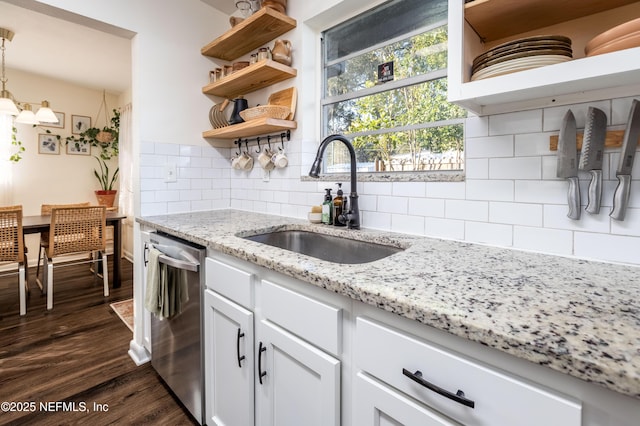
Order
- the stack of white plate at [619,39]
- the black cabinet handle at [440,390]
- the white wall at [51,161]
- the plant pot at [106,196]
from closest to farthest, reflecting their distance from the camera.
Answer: the black cabinet handle at [440,390] < the stack of white plate at [619,39] < the white wall at [51,161] < the plant pot at [106,196]

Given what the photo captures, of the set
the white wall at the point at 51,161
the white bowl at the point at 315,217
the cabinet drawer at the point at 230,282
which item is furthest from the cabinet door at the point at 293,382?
the white wall at the point at 51,161

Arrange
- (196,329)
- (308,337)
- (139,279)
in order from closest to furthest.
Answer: (308,337) < (196,329) < (139,279)

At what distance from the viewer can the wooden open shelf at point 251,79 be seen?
1.78m

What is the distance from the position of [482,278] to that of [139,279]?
A: 6.61ft

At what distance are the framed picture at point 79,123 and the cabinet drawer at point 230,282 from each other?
453 centimetres

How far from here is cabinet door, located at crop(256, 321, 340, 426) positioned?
82cm

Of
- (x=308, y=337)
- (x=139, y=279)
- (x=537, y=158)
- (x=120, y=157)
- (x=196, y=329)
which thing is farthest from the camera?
(x=120, y=157)

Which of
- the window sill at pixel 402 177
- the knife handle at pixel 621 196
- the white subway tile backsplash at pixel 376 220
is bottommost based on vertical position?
the white subway tile backsplash at pixel 376 220

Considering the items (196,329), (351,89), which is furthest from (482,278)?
(351,89)

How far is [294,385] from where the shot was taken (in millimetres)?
936

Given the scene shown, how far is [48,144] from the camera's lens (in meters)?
4.18

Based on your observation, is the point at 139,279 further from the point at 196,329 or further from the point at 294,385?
the point at 294,385

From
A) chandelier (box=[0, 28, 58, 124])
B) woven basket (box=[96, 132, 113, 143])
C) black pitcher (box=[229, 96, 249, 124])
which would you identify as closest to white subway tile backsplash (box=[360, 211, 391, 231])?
black pitcher (box=[229, 96, 249, 124])

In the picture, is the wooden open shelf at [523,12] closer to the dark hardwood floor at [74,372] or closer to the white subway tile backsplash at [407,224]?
the white subway tile backsplash at [407,224]
